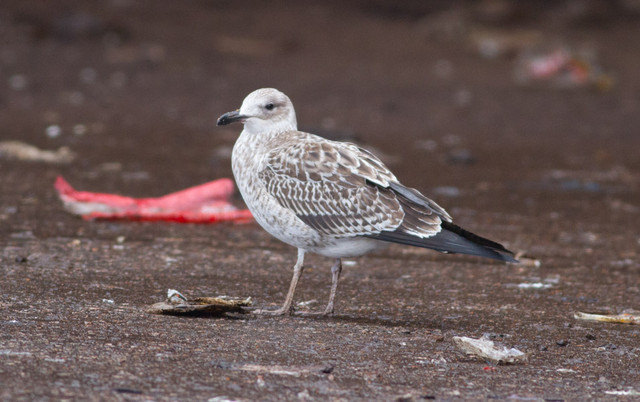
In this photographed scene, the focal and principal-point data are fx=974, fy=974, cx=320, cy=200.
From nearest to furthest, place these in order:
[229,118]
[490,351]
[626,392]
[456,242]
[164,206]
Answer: [626,392] → [490,351] → [456,242] → [229,118] → [164,206]

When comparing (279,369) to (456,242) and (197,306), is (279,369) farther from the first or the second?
(456,242)

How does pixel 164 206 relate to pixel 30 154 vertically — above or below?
below

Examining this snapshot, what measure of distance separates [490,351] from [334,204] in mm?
1347

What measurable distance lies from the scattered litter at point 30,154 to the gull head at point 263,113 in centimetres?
428

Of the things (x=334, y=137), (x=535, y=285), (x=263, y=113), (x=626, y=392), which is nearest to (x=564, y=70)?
(x=334, y=137)

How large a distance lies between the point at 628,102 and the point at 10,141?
8655 mm

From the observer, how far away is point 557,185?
975 cm

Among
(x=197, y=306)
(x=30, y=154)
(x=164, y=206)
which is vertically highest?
(x=30, y=154)

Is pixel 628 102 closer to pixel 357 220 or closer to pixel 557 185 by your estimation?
pixel 557 185

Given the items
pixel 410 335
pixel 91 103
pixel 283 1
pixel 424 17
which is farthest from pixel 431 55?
pixel 410 335

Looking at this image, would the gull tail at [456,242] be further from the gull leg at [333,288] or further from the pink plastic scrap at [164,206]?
the pink plastic scrap at [164,206]

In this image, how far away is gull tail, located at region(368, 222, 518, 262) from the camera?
5.04 metres

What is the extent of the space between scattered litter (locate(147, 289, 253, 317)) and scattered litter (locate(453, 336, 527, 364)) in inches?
48.3

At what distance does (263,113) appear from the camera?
19.2ft
